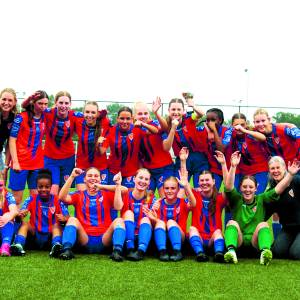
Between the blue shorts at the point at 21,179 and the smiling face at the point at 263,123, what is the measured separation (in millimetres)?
2522

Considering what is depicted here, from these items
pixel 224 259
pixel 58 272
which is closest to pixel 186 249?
pixel 224 259

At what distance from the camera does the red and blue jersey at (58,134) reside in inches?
226

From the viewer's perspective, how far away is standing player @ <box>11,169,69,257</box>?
4852mm

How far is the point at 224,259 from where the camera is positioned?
14.8ft

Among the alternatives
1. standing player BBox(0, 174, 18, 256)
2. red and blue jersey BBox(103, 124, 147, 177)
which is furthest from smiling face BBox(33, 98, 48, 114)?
standing player BBox(0, 174, 18, 256)

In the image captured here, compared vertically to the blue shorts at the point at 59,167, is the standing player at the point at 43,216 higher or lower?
lower

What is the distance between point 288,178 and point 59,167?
2.67 meters

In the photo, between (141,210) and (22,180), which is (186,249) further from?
(22,180)

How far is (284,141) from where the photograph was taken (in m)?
5.62

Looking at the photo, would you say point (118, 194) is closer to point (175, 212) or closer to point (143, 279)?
point (175, 212)

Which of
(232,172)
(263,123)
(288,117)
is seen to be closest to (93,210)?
(232,172)

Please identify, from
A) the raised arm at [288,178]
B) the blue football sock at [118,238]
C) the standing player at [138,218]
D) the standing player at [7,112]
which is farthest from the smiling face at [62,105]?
the raised arm at [288,178]

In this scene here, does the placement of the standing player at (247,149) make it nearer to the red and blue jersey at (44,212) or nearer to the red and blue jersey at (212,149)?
the red and blue jersey at (212,149)

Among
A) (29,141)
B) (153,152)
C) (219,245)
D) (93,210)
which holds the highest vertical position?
(29,141)
